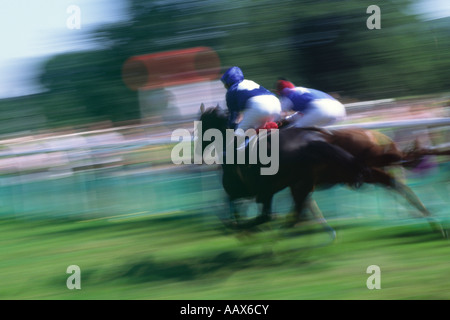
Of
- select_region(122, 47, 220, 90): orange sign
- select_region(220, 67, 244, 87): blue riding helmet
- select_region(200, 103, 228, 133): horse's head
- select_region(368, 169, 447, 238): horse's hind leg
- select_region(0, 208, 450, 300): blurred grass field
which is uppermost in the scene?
select_region(122, 47, 220, 90): orange sign

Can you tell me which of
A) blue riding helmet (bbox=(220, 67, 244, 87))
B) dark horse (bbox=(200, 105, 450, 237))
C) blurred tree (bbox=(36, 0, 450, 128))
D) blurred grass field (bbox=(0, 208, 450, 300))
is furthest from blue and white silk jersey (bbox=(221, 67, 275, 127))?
blurred tree (bbox=(36, 0, 450, 128))

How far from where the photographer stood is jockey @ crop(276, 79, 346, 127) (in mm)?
4152

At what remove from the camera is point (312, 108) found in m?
4.15

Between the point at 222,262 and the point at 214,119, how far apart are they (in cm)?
100

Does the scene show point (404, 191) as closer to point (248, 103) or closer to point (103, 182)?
point (248, 103)

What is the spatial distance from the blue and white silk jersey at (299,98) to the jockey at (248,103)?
0.45 ft

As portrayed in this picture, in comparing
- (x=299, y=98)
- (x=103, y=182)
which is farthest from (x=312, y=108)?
(x=103, y=182)

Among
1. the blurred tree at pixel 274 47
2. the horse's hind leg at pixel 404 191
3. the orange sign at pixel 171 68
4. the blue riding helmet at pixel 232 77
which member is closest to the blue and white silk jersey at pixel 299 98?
the blue riding helmet at pixel 232 77

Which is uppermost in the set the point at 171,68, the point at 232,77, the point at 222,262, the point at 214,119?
the point at 171,68

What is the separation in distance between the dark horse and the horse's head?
30 millimetres

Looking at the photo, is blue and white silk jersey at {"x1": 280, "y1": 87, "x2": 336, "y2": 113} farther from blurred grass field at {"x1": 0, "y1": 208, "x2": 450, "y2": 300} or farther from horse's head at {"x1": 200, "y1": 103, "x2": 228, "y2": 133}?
blurred grass field at {"x1": 0, "y1": 208, "x2": 450, "y2": 300}

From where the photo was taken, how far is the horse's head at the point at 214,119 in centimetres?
424

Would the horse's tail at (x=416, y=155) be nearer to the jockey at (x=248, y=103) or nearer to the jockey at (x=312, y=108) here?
the jockey at (x=312, y=108)
